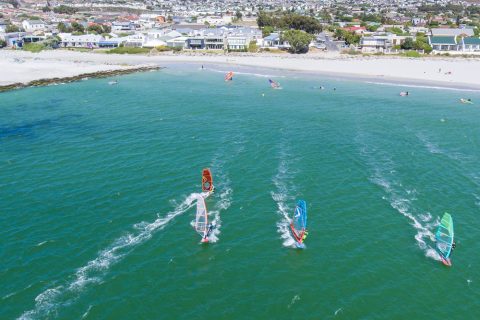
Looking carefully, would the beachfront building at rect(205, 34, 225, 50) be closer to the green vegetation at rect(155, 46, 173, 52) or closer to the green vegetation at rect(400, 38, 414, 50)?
the green vegetation at rect(155, 46, 173, 52)

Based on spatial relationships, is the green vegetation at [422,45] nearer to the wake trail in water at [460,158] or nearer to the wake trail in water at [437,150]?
the wake trail in water at [460,158]

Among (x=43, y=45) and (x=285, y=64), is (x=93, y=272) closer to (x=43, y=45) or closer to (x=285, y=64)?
(x=285, y=64)

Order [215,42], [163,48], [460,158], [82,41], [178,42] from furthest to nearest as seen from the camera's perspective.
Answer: [82,41]
[178,42]
[215,42]
[163,48]
[460,158]

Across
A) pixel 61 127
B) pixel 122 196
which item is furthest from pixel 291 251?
pixel 61 127

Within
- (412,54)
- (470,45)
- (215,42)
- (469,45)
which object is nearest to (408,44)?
(412,54)

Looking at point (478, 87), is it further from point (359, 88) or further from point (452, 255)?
point (452, 255)

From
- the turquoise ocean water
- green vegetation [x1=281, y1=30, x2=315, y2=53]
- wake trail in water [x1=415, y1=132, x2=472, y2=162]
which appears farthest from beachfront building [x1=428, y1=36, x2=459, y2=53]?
wake trail in water [x1=415, y1=132, x2=472, y2=162]
